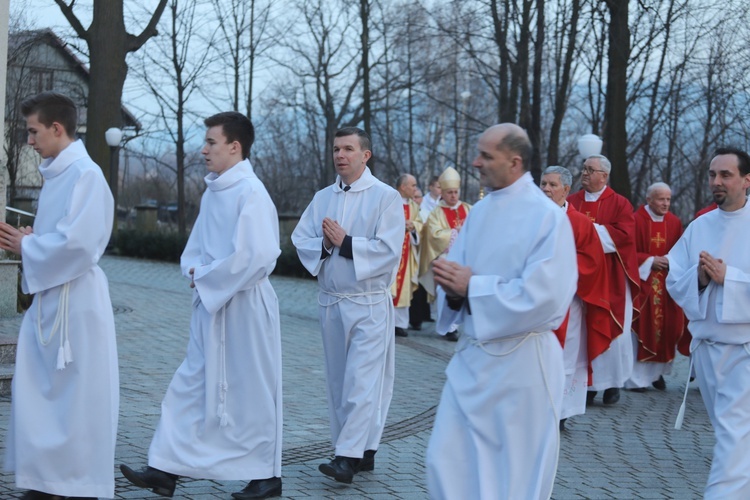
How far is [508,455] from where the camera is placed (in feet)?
14.7

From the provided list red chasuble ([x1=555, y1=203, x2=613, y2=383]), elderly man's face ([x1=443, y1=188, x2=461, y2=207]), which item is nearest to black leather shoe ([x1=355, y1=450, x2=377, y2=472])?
red chasuble ([x1=555, y1=203, x2=613, y2=383])

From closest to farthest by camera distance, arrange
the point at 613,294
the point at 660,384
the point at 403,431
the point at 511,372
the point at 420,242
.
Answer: the point at 511,372
the point at 403,431
the point at 613,294
the point at 660,384
the point at 420,242

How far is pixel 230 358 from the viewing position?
19.0ft

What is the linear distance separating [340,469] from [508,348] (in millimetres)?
1868

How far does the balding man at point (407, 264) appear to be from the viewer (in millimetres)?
14180

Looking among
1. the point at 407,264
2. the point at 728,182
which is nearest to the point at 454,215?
the point at 407,264

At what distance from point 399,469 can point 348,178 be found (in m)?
1.84

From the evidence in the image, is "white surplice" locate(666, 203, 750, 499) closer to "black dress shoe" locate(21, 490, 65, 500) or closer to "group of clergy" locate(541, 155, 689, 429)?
"group of clergy" locate(541, 155, 689, 429)

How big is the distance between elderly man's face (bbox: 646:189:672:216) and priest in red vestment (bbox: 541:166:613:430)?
258 cm

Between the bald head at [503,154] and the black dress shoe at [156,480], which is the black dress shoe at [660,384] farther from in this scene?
the bald head at [503,154]

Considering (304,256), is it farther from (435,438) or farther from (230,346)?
(435,438)

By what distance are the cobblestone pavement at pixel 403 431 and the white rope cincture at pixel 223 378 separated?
48 cm

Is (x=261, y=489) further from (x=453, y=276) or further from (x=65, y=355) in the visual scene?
(x=453, y=276)

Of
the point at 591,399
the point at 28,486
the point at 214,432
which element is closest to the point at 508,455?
the point at 214,432
